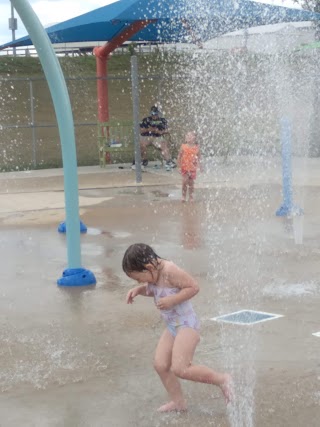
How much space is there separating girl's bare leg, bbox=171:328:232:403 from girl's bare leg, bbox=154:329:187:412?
87mm

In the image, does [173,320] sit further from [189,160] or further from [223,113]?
[223,113]

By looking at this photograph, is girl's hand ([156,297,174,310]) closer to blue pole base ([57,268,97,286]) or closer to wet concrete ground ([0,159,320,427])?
wet concrete ground ([0,159,320,427])

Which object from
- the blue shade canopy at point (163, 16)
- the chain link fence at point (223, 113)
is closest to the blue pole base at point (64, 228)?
the chain link fence at point (223, 113)

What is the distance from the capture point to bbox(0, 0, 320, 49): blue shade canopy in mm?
16141

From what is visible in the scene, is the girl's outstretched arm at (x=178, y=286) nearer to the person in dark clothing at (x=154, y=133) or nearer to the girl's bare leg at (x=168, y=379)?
the girl's bare leg at (x=168, y=379)

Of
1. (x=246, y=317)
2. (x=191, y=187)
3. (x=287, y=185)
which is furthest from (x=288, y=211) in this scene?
(x=246, y=317)

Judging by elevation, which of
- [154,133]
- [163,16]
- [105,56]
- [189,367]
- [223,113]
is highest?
[163,16]

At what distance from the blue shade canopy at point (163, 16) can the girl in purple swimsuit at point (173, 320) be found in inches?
477

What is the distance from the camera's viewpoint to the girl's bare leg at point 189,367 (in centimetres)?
406

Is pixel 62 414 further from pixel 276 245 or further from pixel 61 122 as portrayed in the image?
pixel 276 245

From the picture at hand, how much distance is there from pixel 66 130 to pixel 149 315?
1757 millimetres

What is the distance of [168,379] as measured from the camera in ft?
13.7

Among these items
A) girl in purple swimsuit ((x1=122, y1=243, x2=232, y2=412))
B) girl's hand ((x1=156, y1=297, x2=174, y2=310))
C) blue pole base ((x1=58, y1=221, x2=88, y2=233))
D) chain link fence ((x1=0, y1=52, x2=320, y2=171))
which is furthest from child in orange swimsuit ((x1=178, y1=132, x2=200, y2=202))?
girl's hand ((x1=156, y1=297, x2=174, y2=310))

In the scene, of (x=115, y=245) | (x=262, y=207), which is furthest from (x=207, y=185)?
(x=115, y=245)
